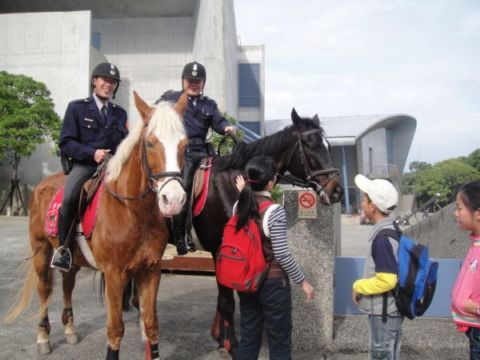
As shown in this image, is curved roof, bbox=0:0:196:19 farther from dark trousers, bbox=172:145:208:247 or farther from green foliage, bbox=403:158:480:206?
green foliage, bbox=403:158:480:206

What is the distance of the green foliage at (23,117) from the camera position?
20.4m

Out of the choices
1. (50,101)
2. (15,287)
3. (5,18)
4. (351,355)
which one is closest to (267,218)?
(351,355)

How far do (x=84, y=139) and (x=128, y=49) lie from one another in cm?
2927

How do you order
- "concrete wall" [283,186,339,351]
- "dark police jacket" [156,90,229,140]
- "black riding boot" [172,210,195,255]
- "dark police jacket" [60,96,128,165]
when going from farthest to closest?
"dark police jacket" [156,90,229,140] < "concrete wall" [283,186,339,351] < "black riding boot" [172,210,195,255] < "dark police jacket" [60,96,128,165]

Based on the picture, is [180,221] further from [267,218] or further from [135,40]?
[135,40]

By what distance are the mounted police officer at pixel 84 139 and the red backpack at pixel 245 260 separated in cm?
176

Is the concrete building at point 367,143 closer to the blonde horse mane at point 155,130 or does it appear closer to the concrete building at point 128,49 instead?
the concrete building at point 128,49

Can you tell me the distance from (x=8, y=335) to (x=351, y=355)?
13.8 ft

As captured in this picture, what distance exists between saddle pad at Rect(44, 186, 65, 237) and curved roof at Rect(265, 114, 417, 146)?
45.4 metres

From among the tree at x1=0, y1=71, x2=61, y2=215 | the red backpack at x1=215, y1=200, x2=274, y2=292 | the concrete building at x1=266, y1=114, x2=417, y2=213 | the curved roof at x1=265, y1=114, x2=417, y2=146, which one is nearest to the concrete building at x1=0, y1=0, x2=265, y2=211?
the tree at x1=0, y1=71, x2=61, y2=215

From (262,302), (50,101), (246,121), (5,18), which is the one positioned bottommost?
(262,302)

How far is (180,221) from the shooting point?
13.5ft

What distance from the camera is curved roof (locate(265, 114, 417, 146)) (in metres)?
50.4

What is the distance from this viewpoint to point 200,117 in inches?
191
